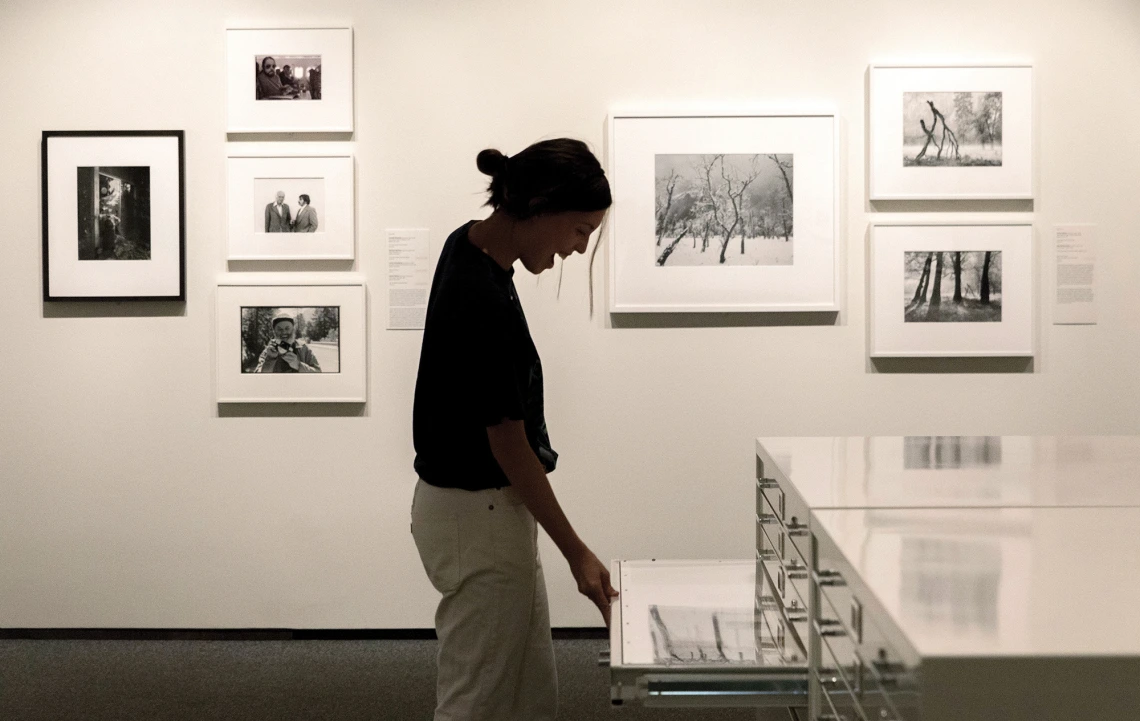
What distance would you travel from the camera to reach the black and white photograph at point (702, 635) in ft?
5.61

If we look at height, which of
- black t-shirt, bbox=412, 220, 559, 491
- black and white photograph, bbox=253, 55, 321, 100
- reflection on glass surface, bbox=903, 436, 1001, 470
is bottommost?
reflection on glass surface, bbox=903, 436, 1001, 470

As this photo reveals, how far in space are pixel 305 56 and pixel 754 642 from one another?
9.56 feet

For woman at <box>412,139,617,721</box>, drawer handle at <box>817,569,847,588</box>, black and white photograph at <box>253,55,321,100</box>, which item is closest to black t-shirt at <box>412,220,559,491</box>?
woman at <box>412,139,617,721</box>

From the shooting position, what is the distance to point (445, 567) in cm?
192

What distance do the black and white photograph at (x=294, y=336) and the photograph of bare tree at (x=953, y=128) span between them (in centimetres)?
229

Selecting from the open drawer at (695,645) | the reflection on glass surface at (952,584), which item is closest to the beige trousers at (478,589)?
the open drawer at (695,645)

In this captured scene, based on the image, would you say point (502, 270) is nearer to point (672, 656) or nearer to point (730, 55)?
point (672, 656)

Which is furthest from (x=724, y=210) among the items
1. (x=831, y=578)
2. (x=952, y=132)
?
(x=831, y=578)

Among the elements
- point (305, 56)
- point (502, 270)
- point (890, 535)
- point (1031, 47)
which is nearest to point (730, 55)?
point (1031, 47)

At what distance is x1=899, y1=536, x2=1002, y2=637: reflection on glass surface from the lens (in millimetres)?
987

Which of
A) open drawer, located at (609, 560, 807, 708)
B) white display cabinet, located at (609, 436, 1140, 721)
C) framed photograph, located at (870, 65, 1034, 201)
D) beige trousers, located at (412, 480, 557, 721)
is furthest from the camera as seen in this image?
framed photograph, located at (870, 65, 1034, 201)

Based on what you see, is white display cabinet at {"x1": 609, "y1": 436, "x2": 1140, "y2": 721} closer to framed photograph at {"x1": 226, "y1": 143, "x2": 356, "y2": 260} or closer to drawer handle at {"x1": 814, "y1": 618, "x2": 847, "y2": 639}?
drawer handle at {"x1": 814, "y1": 618, "x2": 847, "y2": 639}

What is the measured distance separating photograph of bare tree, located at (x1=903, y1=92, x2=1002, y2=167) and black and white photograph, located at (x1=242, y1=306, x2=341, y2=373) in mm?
2288

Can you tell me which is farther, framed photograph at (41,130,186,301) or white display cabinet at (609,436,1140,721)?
framed photograph at (41,130,186,301)
